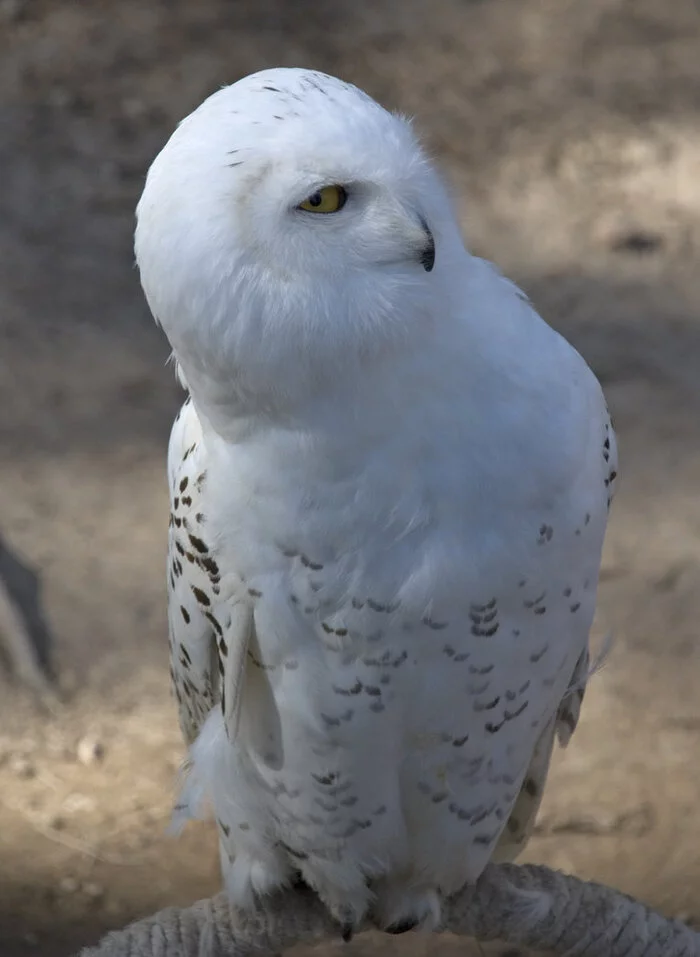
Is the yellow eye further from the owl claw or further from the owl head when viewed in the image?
the owl claw

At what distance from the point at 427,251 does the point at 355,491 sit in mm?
289

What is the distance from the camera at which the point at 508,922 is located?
7.02 ft

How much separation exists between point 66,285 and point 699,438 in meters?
1.95

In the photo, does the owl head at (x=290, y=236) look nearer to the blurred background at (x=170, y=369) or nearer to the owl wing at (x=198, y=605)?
the owl wing at (x=198, y=605)

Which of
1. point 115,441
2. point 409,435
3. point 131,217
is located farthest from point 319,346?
point 131,217

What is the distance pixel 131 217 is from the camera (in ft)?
14.2

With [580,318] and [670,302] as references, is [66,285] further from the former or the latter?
[670,302]

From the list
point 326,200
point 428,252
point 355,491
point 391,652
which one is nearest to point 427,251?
point 428,252

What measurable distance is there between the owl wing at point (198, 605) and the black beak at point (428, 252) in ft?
1.38

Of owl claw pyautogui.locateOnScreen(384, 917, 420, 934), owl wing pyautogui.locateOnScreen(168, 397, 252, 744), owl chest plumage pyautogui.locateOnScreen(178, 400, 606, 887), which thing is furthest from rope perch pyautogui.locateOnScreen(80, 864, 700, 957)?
owl wing pyautogui.locateOnScreen(168, 397, 252, 744)

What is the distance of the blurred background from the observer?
9.41 feet

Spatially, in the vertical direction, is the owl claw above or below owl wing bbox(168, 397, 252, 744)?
below

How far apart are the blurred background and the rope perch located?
0.59 meters

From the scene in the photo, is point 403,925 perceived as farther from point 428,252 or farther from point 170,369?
point 170,369
